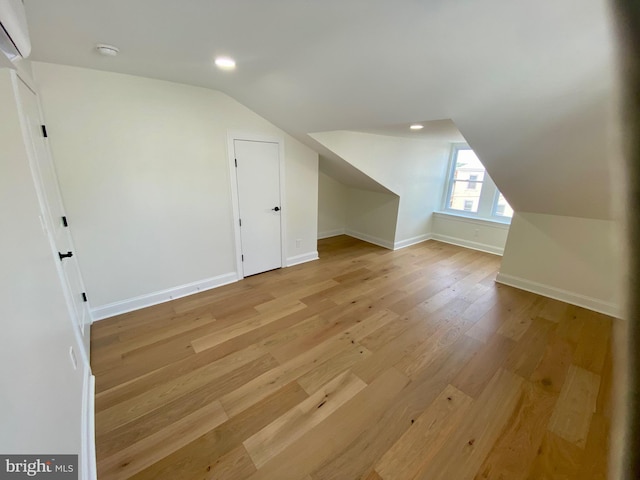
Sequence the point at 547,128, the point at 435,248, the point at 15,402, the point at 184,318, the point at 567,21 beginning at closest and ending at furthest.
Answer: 1. the point at 15,402
2. the point at 567,21
3. the point at 547,128
4. the point at 184,318
5. the point at 435,248

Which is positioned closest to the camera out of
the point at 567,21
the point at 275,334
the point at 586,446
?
the point at 567,21

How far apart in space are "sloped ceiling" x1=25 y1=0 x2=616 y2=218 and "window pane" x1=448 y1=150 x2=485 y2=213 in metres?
2.52

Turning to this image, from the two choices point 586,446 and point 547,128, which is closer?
point 586,446

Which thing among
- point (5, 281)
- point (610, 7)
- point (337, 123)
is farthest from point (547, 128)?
point (5, 281)

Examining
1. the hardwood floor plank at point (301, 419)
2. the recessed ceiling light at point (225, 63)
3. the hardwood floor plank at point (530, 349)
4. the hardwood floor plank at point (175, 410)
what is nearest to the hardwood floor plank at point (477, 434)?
the hardwood floor plank at point (530, 349)

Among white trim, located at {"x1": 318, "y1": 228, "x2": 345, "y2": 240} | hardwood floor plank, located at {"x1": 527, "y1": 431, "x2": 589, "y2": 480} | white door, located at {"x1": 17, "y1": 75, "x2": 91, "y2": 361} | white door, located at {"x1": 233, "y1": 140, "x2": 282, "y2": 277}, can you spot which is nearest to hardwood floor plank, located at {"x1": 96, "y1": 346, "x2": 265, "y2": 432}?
white door, located at {"x1": 17, "y1": 75, "x2": 91, "y2": 361}

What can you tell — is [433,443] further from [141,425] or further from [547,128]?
[547,128]

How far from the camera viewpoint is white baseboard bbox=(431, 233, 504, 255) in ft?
15.7

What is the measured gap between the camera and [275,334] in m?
2.61

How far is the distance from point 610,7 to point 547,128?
81.7 inches

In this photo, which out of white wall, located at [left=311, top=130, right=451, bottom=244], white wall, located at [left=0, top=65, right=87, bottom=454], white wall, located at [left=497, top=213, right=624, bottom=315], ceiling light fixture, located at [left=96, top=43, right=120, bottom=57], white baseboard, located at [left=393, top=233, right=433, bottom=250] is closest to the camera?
white wall, located at [left=0, top=65, right=87, bottom=454]

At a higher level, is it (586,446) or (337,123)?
(337,123)

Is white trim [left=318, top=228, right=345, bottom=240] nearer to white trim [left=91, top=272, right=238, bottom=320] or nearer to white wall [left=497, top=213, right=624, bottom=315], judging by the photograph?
white trim [left=91, top=272, right=238, bottom=320]

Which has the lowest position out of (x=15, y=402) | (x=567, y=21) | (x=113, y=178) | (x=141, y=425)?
(x=141, y=425)
